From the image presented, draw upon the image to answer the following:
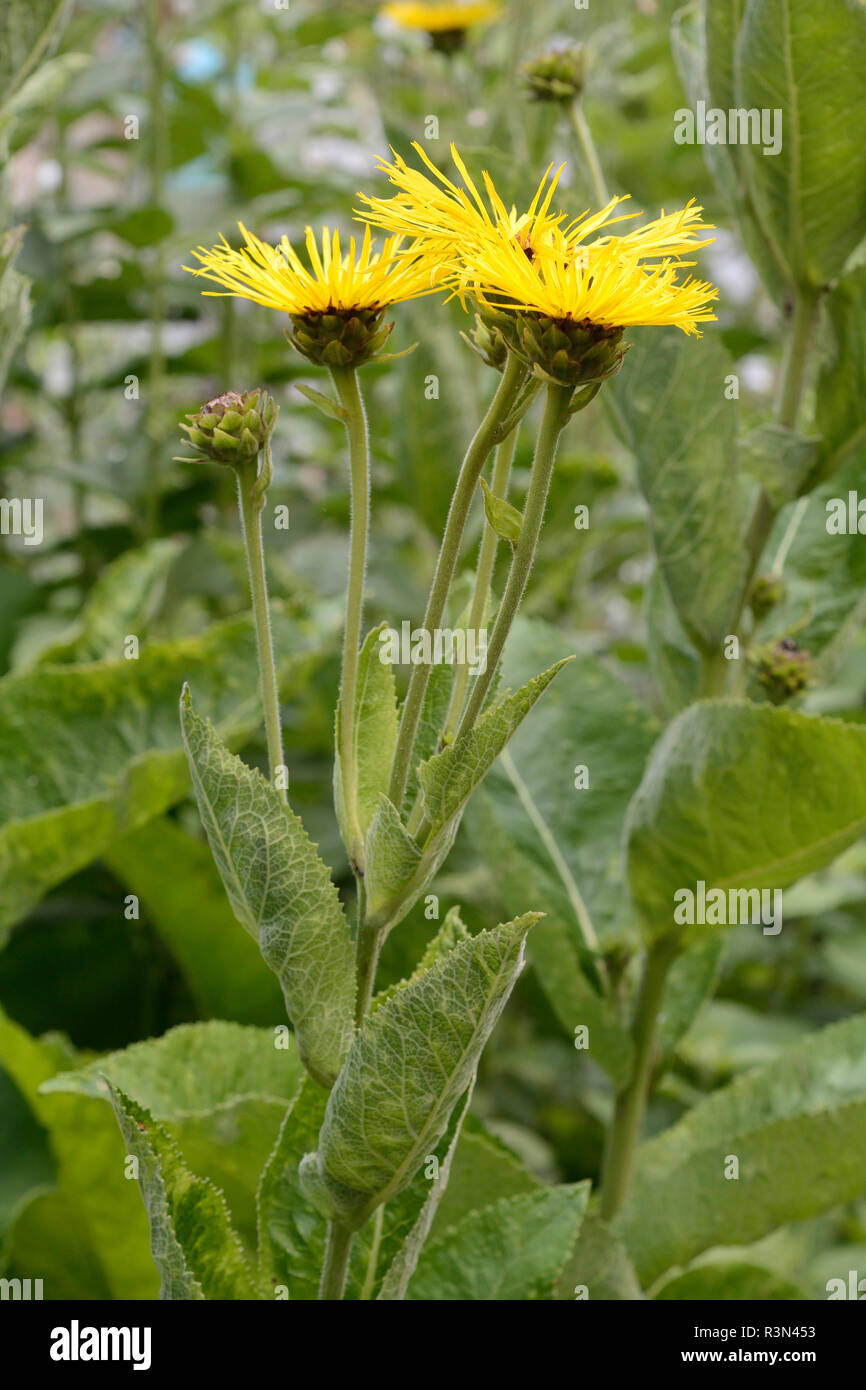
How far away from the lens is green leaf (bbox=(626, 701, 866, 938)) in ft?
2.08

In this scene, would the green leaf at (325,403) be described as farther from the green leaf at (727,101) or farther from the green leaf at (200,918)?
the green leaf at (200,918)

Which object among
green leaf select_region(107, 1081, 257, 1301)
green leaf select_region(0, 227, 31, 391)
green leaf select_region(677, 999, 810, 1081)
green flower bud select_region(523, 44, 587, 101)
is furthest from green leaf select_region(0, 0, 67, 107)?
green leaf select_region(677, 999, 810, 1081)

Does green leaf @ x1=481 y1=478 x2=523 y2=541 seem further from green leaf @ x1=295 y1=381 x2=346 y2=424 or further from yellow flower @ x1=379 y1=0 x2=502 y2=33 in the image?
yellow flower @ x1=379 y1=0 x2=502 y2=33

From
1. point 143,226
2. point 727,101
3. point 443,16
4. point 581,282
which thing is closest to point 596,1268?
point 581,282

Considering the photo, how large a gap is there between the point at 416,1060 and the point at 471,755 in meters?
0.10

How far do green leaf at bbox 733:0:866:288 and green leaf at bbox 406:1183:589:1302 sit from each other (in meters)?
0.49

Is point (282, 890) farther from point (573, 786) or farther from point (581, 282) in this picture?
point (573, 786)

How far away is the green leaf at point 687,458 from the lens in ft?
2.32

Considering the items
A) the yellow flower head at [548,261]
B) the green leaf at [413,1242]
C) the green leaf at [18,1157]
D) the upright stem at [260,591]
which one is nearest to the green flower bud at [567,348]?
the yellow flower head at [548,261]

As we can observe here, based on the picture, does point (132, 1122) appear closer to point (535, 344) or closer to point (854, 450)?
point (535, 344)

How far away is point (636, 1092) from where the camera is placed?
0.78 m

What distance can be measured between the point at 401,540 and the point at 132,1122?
1156 mm
